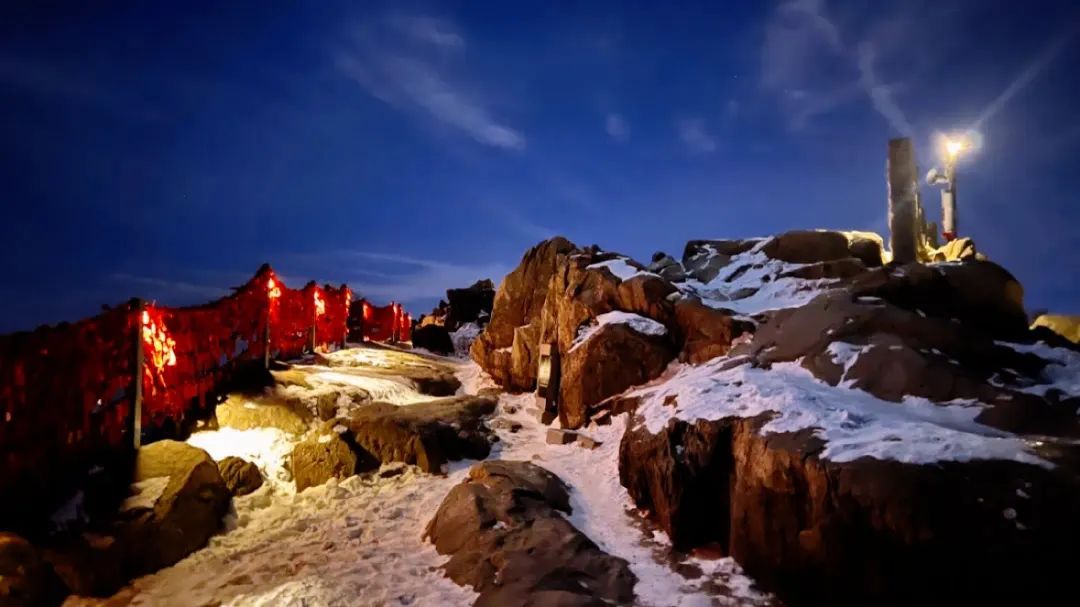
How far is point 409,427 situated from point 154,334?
16.4 feet

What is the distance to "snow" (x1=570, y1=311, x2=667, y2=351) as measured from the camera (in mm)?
12805

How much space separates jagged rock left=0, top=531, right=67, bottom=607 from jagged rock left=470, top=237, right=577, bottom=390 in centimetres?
1367

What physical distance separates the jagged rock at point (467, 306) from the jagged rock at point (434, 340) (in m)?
4.30

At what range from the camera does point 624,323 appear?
12930mm

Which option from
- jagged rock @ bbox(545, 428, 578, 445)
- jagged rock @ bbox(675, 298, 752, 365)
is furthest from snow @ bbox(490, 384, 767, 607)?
jagged rock @ bbox(675, 298, 752, 365)

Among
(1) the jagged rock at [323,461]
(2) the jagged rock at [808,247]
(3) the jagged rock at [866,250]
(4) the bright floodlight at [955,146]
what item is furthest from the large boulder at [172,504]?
(4) the bright floodlight at [955,146]

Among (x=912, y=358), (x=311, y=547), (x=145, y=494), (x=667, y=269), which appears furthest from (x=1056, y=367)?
(x=145, y=494)

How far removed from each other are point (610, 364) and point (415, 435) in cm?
482

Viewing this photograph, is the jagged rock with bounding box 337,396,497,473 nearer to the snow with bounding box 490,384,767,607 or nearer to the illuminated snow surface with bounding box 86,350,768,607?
the illuminated snow surface with bounding box 86,350,768,607

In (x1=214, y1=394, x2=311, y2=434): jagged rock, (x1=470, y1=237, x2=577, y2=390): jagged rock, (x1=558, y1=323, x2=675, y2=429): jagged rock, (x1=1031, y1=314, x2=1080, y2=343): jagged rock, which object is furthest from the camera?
(x1=470, y1=237, x2=577, y2=390): jagged rock

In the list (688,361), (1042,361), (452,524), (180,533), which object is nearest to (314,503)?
(180,533)

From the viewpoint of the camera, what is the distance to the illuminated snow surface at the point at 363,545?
20.8 ft

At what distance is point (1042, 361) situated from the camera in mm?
8109

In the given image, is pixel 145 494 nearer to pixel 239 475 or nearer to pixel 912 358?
pixel 239 475
